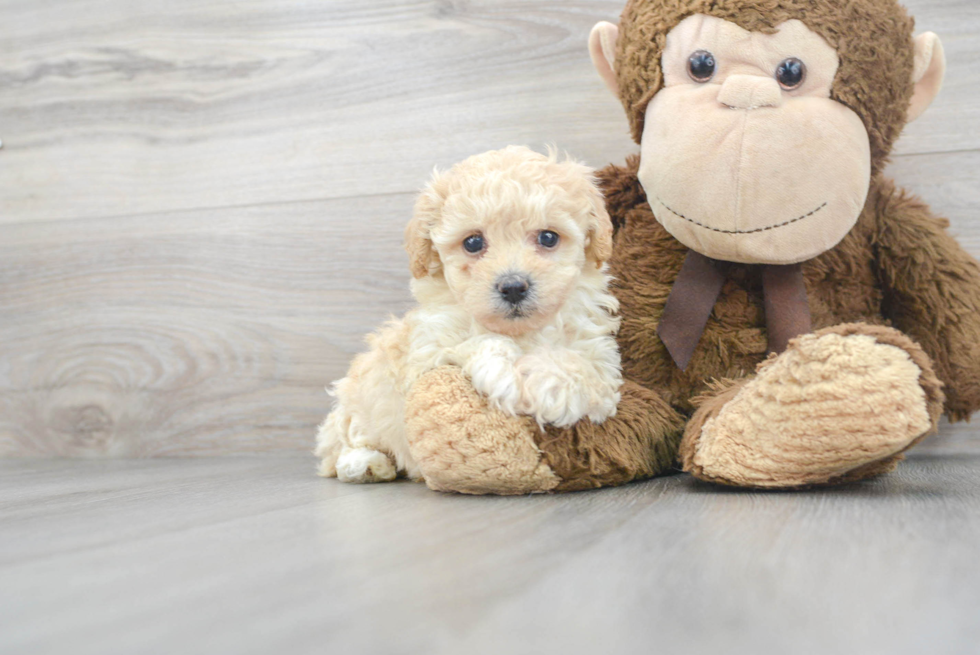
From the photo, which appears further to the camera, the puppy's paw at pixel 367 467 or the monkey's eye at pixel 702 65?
the puppy's paw at pixel 367 467

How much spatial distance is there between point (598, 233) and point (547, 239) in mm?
60

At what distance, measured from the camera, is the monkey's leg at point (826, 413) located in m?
0.64

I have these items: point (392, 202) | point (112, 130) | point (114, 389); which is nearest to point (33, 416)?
point (114, 389)

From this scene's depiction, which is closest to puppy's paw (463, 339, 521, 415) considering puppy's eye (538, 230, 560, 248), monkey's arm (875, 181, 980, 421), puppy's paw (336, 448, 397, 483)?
puppy's eye (538, 230, 560, 248)

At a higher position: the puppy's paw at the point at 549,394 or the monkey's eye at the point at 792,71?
the monkey's eye at the point at 792,71

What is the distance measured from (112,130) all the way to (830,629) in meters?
1.37

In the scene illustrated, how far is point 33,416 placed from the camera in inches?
55.2

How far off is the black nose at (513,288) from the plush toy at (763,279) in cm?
9

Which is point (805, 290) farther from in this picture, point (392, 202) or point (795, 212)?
point (392, 202)

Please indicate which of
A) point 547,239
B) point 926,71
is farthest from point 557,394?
point 926,71

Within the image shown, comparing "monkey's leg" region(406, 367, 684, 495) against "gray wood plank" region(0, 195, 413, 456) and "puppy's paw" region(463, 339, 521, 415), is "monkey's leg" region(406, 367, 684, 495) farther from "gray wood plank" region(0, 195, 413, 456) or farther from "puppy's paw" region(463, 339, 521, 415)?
"gray wood plank" region(0, 195, 413, 456)

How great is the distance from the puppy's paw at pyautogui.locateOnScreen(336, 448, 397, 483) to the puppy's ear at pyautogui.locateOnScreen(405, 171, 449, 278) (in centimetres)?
23

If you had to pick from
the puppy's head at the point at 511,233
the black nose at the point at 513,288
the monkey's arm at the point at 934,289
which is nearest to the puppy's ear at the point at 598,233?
the puppy's head at the point at 511,233

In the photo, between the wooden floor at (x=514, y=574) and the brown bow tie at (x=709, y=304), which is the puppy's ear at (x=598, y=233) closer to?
the brown bow tie at (x=709, y=304)
